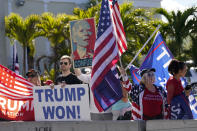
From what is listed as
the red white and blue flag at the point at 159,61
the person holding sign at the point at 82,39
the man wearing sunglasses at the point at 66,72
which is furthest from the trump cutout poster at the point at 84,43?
the red white and blue flag at the point at 159,61

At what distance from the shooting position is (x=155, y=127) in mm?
5035

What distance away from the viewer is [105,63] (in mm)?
5973

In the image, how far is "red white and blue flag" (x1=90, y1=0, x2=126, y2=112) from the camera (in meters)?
5.79

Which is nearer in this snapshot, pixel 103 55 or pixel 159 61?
pixel 103 55

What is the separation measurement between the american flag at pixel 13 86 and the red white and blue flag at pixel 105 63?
5.33 feet

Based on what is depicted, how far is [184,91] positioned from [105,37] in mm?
1433

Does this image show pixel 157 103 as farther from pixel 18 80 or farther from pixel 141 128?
pixel 18 80

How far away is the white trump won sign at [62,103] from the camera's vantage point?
5.82m

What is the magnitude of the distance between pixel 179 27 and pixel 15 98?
50.7 feet

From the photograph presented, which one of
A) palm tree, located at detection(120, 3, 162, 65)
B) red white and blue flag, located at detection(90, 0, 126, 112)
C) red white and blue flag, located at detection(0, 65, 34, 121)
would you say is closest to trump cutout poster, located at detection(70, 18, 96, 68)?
red white and blue flag, located at detection(0, 65, 34, 121)

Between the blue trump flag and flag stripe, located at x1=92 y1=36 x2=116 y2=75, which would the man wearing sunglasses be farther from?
the blue trump flag

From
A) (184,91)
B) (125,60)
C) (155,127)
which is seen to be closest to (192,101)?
(184,91)

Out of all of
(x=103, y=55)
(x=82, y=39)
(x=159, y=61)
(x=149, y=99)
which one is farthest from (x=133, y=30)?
(x=149, y=99)

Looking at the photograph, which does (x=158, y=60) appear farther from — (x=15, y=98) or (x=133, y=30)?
(x=133, y=30)
